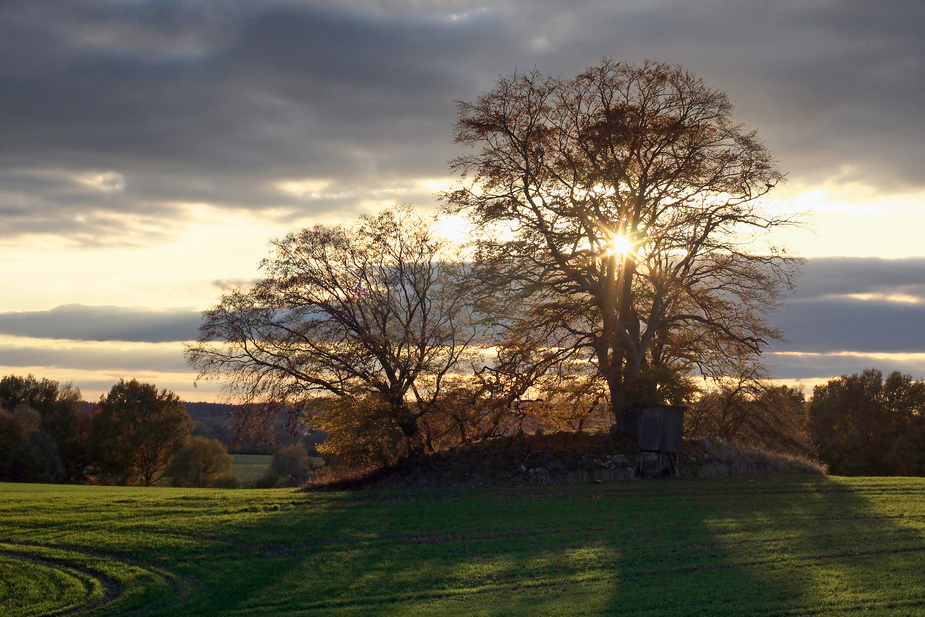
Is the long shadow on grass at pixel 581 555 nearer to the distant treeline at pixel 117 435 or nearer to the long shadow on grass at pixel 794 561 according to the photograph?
the long shadow on grass at pixel 794 561

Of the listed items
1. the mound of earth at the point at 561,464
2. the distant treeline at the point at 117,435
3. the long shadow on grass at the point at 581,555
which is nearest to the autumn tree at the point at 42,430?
the distant treeline at the point at 117,435

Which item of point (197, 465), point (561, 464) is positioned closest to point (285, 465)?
point (197, 465)

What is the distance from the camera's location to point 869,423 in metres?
51.8

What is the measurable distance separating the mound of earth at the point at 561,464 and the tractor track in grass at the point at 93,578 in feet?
34.5

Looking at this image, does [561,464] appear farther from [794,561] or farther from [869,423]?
[869,423]

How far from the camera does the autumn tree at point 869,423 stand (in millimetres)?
47469

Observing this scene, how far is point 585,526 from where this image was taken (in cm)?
1570

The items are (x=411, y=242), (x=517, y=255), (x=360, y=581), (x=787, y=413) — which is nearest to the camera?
(x=360, y=581)

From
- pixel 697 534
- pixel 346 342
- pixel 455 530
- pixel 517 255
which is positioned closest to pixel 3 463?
pixel 346 342

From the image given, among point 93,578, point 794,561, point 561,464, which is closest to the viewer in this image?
point 794,561

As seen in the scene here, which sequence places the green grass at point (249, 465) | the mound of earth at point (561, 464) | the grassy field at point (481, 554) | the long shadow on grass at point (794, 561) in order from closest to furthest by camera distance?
the long shadow on grass at point (794, 561), the grassy field at point (481, 554), the mound of earth at point (561, 464), the green grass at point (249, 465)

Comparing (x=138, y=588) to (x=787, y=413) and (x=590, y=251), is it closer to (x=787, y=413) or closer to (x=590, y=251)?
(x=590, y=251)

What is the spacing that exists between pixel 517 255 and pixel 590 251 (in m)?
2.42

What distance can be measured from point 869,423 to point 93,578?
51.7 meters
